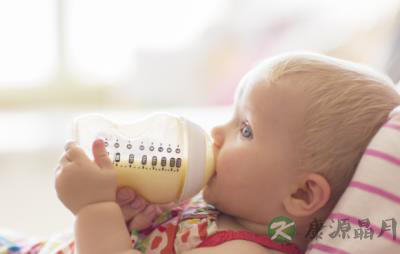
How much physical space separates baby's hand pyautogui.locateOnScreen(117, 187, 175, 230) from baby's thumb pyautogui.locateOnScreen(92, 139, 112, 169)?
0.08 m

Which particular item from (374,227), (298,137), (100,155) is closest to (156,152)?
(100,155)

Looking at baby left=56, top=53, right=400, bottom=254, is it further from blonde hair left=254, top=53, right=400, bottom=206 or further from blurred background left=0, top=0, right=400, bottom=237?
blurred background left=0, top=0, right=400, bottom=237

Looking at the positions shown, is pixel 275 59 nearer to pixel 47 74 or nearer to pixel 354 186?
pixel 354 186

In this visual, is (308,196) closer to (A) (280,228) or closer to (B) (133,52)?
(A) (280,228)

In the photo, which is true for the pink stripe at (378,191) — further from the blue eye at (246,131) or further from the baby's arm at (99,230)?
the baby's arm at (99,230)

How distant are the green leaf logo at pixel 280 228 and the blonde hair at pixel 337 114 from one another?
8 centimetres

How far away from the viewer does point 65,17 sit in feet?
5.94

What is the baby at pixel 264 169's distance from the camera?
2.50ft

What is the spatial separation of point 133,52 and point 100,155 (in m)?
1.15

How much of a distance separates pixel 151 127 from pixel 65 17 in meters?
1.11

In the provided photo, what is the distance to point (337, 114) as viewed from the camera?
2.52 ft

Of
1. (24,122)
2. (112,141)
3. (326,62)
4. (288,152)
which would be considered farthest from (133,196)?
(24,122)

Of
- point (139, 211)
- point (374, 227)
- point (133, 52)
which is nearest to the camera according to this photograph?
point (374, 227)

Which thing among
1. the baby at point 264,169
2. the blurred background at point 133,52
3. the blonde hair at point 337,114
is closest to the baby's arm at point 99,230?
the baby at point 264,169
